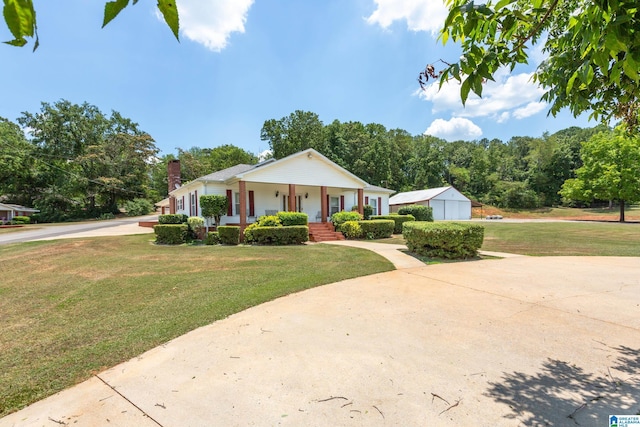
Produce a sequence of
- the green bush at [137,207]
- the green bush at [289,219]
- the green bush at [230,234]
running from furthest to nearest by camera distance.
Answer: the green bush at [137,207]
the green bush at [289,219]
the green bush at [230,234]

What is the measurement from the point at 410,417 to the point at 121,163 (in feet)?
154

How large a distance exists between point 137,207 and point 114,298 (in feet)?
134

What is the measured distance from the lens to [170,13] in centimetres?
83

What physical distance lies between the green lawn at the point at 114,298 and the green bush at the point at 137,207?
109 ft

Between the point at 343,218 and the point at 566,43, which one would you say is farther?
the point at 343,218

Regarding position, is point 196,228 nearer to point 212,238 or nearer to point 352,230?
point 212,238

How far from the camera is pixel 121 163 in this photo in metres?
40.1

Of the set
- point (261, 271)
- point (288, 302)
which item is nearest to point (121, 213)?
point (261, 271)

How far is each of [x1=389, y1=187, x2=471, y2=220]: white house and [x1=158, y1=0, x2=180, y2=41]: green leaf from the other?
38.0m

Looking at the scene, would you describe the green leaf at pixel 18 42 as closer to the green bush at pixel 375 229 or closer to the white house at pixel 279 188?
the white house at pixel 279 188

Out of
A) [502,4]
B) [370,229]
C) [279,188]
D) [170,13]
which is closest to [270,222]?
[370,229]

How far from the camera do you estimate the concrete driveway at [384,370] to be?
2.31m

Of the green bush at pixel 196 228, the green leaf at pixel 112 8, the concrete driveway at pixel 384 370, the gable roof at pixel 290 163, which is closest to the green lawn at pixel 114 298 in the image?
the concrete driveway at pixel 384 370

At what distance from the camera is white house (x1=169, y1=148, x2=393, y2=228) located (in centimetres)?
1686
